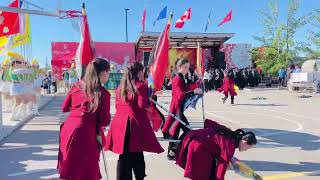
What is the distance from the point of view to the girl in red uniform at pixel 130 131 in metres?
5.18

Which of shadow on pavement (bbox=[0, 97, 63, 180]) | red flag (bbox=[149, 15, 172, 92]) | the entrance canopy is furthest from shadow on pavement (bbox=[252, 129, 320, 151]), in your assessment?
the entrance canopy

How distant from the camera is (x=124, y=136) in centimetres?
517

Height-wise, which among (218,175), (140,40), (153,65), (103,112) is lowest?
(218,175)

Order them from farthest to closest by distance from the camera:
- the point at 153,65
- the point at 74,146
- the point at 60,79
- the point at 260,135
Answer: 1. the point at 60,79
2. the point at 260,135
3. the point at 153,65
4. the point at 74,146

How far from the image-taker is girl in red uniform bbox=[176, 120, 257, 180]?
3.97 m

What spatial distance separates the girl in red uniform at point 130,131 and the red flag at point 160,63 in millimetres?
1585

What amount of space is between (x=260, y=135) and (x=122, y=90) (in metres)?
5.56

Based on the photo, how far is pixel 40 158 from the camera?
7750 mm

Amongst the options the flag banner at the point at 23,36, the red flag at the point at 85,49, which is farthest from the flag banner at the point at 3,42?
the red flag at the point at 85,49

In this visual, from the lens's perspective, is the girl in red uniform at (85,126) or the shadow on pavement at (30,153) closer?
the girl in red uniform at (85,126)

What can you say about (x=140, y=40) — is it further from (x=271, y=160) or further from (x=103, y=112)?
(x=103, y=112)

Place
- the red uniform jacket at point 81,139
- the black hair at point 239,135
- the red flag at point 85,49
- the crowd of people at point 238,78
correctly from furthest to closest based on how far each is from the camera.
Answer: the crowd of people at point 238,78 → the red flag at point 85,49 → the red uniform jacket at point 81,139 → the black hair at point 239,135

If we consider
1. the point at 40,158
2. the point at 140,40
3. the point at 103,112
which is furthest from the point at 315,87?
the point at 103,112

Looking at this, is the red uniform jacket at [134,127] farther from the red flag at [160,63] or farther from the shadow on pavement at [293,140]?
the shadow on pavement at [293,140]
